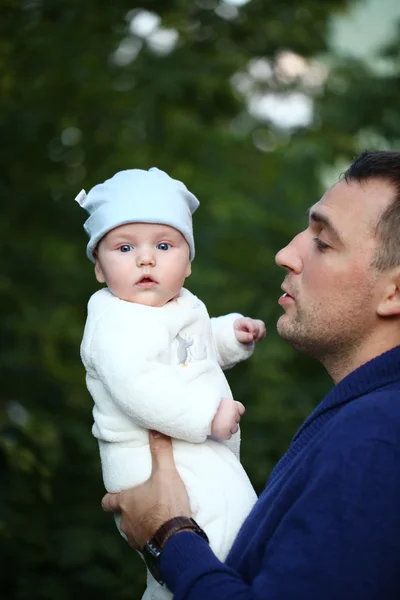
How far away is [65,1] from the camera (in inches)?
216

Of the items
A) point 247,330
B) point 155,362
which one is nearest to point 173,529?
point 155,362

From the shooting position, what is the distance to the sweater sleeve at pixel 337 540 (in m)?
1.89

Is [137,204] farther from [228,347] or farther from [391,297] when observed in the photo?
[391,297]

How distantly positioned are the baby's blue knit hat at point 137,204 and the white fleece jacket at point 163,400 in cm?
20

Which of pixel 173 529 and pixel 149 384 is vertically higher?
pixel 149 384

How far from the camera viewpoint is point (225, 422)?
2.30 m

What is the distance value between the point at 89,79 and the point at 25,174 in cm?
76

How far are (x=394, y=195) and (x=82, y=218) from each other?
3.57 m

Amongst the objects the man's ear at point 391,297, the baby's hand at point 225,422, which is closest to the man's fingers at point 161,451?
the baby's hand at point 225,422

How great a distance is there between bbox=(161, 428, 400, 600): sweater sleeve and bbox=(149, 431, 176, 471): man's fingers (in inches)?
14.2

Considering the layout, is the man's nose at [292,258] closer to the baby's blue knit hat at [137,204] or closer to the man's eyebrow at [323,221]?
the man's eyebrow at [323,221]

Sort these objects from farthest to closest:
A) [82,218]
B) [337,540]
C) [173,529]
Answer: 1. [82,218]
2. [173,529]
3. [337,540]

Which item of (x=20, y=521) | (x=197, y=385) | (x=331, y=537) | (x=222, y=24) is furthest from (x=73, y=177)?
(x=331, y=537)

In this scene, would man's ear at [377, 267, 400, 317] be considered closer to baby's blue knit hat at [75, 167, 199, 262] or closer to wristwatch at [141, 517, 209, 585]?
baby's blue knit hat at [75, 167, 199, 262]
